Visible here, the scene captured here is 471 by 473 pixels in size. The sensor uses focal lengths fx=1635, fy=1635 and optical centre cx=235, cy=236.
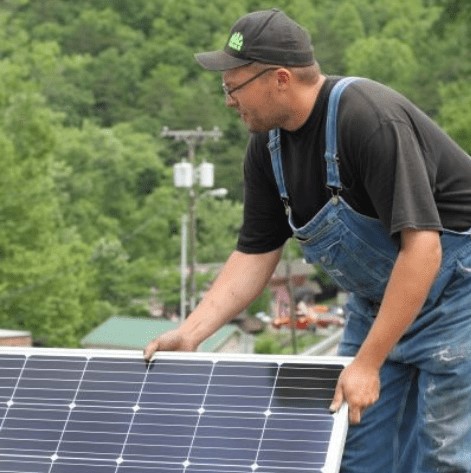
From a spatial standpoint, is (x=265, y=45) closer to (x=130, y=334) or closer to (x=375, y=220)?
(x=375, y=220)

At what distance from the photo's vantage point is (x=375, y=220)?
5.77 metres

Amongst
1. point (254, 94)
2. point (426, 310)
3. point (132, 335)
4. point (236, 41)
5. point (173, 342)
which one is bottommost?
point (132, 335)

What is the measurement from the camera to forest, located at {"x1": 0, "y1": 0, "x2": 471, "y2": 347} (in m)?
52.9

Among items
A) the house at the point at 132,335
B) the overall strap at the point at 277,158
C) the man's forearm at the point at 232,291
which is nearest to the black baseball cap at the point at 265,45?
the overall strap at the point at 277,158

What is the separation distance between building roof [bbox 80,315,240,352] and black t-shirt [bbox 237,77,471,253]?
44030 mm

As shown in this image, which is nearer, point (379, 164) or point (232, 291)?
point (379, 164)

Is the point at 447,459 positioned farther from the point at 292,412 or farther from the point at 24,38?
the point at 24,38

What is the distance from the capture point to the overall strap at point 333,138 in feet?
18.6

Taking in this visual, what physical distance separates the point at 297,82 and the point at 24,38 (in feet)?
282

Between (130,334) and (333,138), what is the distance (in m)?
47.3

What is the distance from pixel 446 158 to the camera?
5801 mm

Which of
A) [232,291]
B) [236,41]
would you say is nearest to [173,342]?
[232,291]

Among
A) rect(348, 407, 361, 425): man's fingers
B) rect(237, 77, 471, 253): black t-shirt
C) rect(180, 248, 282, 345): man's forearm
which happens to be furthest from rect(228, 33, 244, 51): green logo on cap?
rect(348, 407, 361, 425): man's fingers

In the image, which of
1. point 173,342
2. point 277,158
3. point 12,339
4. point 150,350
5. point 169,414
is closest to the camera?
point 169,414
